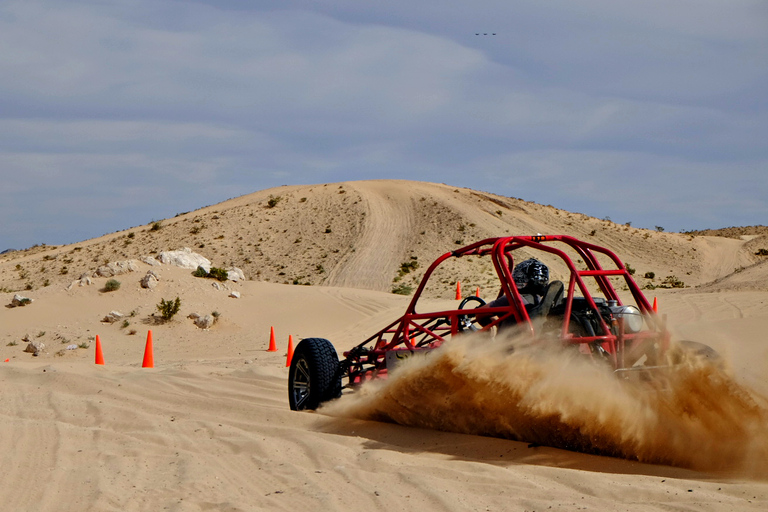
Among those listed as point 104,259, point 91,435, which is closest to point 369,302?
point 91,435

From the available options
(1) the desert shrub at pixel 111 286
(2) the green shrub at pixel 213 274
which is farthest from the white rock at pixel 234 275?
(1) the desert shrub at pixel 111 286

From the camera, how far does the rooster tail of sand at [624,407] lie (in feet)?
17.1

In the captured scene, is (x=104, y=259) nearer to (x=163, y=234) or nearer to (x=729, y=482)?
(x=163, y=234)

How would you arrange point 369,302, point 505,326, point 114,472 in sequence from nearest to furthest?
point 114,472
point 505,326
point 369,302

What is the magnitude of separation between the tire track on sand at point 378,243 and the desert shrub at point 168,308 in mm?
20502

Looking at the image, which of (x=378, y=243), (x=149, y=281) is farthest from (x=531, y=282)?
(x=378, y=243)

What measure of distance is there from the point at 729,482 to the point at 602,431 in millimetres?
927

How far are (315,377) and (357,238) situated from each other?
4189 cm

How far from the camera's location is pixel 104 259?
47469 millimetres

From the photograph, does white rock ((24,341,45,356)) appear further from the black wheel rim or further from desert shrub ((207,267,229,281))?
the black wheel rim

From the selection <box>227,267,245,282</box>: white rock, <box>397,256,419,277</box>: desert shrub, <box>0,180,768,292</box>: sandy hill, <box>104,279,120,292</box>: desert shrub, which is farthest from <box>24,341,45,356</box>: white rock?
<box>397,256,419,277</box>: desert shrub

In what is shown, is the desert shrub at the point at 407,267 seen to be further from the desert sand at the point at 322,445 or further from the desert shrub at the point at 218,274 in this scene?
the desert sand at the point at 322,445

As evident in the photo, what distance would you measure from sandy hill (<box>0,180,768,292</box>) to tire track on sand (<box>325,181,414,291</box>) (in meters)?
0.07

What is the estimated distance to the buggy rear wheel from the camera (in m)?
7.75
